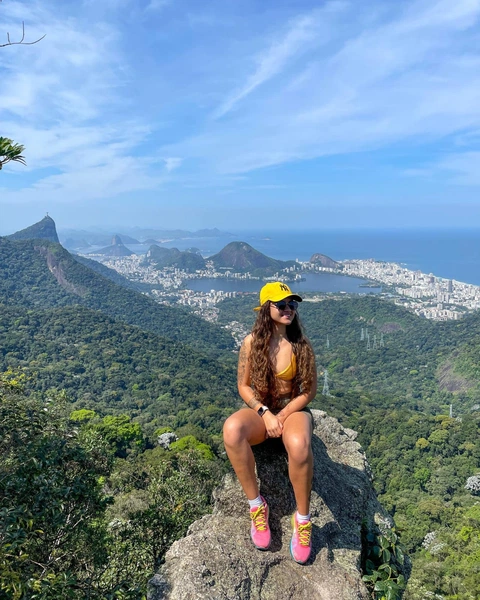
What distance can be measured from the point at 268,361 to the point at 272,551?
1.40 m

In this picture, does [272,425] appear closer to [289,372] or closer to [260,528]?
[289,372]

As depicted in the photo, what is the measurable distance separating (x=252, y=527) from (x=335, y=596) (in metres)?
0.71

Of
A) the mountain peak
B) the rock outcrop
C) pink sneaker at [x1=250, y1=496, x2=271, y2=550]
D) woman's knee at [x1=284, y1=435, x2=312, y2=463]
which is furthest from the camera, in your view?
the mountain peak

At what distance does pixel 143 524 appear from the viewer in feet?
20.1

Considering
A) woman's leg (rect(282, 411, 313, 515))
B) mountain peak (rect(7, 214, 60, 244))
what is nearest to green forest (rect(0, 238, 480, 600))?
woman's leg (rect(282, 411, 313, 515))

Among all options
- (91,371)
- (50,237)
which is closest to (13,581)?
(91,371)

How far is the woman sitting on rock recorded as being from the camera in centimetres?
292

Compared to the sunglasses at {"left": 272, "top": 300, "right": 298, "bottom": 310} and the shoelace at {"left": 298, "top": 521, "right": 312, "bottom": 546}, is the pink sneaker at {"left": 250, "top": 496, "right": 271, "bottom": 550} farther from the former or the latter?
the sunglasses at {"left": 272, "top": 300, "right": 298, "bottom": 310}

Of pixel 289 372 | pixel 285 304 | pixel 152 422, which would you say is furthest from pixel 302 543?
pixel 152 422

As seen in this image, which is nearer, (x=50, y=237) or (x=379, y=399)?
(x=379, y=399)

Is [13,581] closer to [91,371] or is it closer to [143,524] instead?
[143,524]

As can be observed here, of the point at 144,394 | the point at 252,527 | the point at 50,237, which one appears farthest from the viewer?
the point at 50,237

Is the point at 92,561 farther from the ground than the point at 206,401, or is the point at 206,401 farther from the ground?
the point at 92,561

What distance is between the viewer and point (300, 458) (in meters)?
2.84
